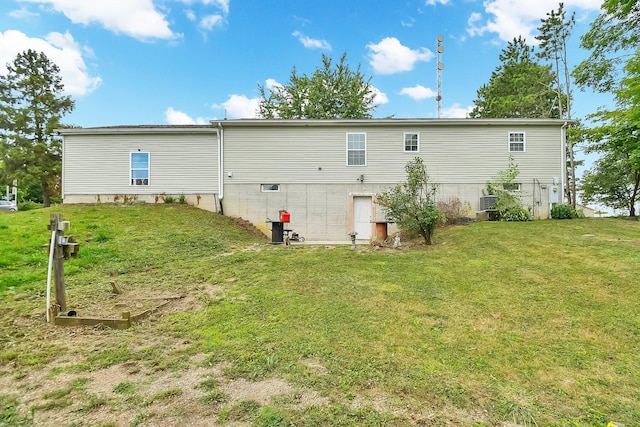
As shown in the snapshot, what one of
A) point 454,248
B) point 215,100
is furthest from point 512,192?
point 215,100

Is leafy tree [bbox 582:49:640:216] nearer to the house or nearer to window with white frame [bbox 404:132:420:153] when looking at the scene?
the house

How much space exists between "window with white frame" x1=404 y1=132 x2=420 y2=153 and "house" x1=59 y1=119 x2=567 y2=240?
4cm

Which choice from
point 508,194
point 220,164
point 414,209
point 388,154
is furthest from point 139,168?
point 508,194

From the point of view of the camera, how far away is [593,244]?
24.9ft

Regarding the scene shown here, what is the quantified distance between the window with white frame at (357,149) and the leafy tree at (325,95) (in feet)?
38.9

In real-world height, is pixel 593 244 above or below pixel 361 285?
above

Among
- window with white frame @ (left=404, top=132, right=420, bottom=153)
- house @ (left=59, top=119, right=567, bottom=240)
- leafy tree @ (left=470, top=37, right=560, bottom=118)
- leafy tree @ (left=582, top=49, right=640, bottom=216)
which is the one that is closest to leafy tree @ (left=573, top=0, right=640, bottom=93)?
leafy tree @ (left=582, top=49, right=640, bottom=216)

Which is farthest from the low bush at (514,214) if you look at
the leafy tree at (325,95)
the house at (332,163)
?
the leafy tree at (325,95)

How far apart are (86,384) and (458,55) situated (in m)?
23.3

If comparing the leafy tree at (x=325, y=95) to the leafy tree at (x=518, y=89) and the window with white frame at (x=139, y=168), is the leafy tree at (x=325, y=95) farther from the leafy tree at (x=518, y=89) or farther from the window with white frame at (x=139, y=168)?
the window with white frame at (x=139, y=168)

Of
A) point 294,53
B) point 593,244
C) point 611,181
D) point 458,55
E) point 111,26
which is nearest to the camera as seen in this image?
point 593,244

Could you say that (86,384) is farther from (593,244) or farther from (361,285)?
(593,244)

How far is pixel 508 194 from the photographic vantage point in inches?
480

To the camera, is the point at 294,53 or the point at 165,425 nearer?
the point at 165,425
